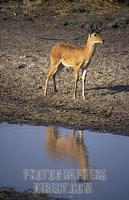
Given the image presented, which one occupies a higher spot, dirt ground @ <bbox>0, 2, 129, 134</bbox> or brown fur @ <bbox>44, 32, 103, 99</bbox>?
brown fur @ <bbox>44, 32, 103, 99</bbox>

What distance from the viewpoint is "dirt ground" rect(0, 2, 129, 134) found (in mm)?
16123

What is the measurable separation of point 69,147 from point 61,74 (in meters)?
7.39

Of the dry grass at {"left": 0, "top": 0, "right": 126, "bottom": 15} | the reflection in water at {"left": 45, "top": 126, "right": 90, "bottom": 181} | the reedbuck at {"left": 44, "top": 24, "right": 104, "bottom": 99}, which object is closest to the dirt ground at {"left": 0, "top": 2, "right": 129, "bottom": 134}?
the dry grass at {"left": 0, "top": 0, "right": 126, "bottom": 15}

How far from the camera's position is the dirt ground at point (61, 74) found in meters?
16.1

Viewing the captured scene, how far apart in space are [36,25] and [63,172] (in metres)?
16.7

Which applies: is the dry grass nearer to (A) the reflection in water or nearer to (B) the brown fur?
(B) the brown fur

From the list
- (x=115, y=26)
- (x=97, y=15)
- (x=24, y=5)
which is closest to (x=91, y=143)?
(x=115, y=26)

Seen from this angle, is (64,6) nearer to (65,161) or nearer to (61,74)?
(61,74)

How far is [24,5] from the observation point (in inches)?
1198

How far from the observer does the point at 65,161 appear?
12188 mm

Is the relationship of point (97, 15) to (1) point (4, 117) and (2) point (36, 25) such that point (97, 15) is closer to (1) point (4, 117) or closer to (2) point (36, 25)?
(2) point (36, 25)

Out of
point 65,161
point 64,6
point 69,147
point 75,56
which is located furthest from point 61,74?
point 64,6

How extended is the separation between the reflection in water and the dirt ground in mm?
785

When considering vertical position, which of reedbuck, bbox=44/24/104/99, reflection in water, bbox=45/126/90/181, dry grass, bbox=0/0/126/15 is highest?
dry grass, bbox=0/0/126/15
